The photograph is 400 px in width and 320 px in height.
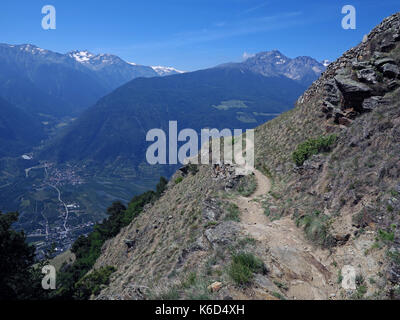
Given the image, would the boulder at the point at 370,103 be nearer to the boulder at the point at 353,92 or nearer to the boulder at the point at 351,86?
the boulder at the point at 353,92

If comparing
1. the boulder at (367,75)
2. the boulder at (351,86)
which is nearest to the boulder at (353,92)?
the boulder at (351,86)

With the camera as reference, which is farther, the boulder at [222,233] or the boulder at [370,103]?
the boulder at [370,103]

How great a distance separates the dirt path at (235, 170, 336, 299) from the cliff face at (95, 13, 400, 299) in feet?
0.17

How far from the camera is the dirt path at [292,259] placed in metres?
10.2

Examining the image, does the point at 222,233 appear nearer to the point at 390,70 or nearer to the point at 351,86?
the point at 351,86

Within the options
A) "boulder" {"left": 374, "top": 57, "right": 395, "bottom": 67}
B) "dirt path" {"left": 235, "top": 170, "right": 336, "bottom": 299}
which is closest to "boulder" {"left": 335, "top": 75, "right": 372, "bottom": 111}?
"boulder" {"left": 374, "top": 57, "right": 395, "bottom": 67}

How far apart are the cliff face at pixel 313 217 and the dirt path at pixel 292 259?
5cm

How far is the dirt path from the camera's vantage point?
10219 mm

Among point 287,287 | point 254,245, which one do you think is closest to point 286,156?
point 254,245

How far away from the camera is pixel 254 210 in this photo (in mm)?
20516

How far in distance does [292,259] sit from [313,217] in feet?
14.7

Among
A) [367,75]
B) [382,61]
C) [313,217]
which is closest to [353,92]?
[367,75]

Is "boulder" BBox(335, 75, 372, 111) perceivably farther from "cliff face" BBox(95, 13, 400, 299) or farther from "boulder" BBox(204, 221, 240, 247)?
"boulder" BBox(204, 221, 240, 247)

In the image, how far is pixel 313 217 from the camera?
15.4 meters
